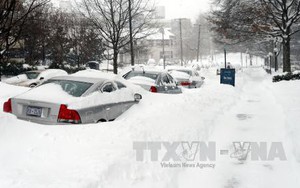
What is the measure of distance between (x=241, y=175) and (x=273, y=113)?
6.35m

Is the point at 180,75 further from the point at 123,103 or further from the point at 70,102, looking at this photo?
the point at 70,102

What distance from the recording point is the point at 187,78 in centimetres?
1811

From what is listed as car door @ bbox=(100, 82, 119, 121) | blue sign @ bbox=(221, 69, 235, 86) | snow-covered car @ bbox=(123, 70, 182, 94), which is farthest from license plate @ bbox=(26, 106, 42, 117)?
blue sign @ bbox=(221, 69, 235, 86)

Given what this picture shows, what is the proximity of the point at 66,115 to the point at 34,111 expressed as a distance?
0.68m

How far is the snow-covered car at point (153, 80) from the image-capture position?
1088 cm

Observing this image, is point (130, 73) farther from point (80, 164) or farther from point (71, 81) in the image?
point (80, 164)

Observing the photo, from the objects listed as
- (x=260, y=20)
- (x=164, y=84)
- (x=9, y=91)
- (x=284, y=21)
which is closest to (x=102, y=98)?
(x=164, y=84)

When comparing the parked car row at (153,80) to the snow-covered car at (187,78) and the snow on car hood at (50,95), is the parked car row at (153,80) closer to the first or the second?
the snow on car hood at (50,95)

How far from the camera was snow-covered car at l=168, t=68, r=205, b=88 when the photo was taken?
1791 centimetres

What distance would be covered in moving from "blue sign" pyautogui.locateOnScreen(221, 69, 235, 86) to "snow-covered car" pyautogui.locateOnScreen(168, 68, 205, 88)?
1.53m

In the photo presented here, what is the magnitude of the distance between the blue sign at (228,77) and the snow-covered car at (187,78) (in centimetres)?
153

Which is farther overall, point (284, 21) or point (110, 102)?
point (284, 21)

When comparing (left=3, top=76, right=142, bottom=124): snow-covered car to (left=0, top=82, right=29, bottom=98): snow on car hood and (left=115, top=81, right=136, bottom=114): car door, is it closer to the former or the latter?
(left=115, top=81, right=136, bottom=114): car door

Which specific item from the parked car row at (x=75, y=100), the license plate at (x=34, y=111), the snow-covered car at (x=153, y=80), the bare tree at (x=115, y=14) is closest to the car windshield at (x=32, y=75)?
the bare tree at (x=115, y=14)
